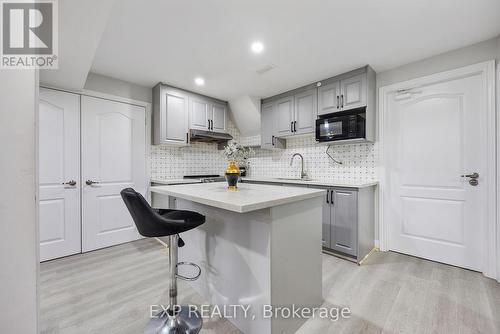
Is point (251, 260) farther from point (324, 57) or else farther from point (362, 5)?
point (324, 57)

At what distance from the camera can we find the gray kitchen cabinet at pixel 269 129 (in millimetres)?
3746

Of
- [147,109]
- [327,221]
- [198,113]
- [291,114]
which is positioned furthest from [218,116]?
[327,221]

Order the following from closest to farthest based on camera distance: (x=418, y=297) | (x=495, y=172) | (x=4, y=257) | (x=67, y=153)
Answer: (x=4, y=257) < (x=418, y=297) < (x=495, y=172) < (x=67, y=153)

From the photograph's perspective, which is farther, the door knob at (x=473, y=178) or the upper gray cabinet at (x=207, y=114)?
the upper gray cabinet at (x=207, y=114)

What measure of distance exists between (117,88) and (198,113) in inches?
47.5

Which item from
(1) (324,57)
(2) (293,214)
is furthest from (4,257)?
(1) (324,57)

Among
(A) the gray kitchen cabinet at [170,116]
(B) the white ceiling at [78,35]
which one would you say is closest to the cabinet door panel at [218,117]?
(A) the gray kitchen cabinet at [170,116]

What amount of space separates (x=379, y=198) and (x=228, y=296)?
2.34 meters

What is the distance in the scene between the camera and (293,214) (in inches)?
55.6

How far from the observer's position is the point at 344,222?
8.28 ft

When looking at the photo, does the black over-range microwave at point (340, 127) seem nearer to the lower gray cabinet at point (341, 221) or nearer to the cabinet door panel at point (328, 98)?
the cabinet door panel at point (328, 98)

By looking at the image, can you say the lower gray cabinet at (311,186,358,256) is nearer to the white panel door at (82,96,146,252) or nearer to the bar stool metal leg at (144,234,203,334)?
the bar stool metal leg at (144,234,203,334)

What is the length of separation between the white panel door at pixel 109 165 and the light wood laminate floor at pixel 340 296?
47 centimetres

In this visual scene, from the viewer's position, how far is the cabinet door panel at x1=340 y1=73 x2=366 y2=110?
2663 millimetres
